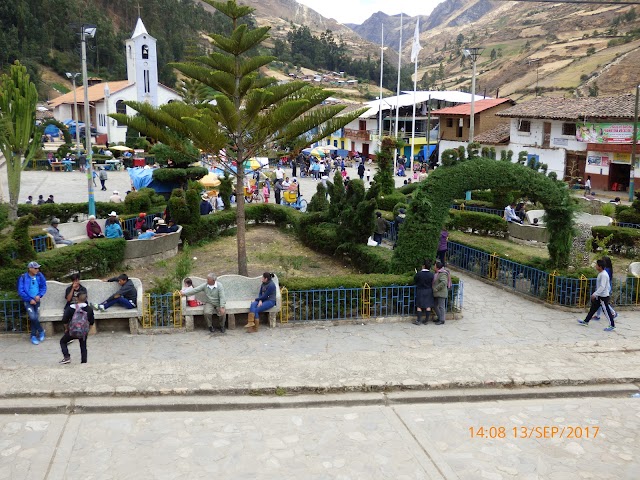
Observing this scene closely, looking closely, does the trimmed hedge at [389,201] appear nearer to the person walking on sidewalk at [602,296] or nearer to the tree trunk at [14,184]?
the person walking on sidewalk at [602,296]

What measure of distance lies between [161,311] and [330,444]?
4.92 metres

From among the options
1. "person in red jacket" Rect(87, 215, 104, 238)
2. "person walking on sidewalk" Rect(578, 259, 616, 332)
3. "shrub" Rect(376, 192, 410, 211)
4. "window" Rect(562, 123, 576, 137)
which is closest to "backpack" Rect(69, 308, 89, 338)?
"person in red jacket" Rect(87, 215, 104, 238)

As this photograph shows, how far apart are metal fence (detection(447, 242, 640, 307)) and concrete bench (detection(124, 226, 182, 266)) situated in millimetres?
7927

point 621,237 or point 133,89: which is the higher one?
point 133,89

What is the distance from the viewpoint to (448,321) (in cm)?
1206

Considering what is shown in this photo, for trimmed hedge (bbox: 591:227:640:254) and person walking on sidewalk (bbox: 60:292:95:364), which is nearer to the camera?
person walking on sidewalk (bbox: 60:292:95:364)

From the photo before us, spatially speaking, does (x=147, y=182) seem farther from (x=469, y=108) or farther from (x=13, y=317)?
(x=469, y=108)

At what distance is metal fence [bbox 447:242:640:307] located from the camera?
12688mm

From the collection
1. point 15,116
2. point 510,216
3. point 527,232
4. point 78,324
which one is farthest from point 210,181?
point 78,324

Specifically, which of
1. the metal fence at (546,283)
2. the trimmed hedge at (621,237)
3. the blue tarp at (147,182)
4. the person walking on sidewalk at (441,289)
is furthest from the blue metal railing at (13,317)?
the trimmed hedge at (621,237)

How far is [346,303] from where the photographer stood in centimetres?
1182

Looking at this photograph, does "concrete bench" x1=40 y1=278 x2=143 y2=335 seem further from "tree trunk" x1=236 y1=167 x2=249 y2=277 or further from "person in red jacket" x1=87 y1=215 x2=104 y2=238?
"person in red jacket" x1=87 y1=215 x2=104 y2=238

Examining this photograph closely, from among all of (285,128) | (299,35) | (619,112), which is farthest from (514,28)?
(285,128)

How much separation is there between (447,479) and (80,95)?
65.8 m
